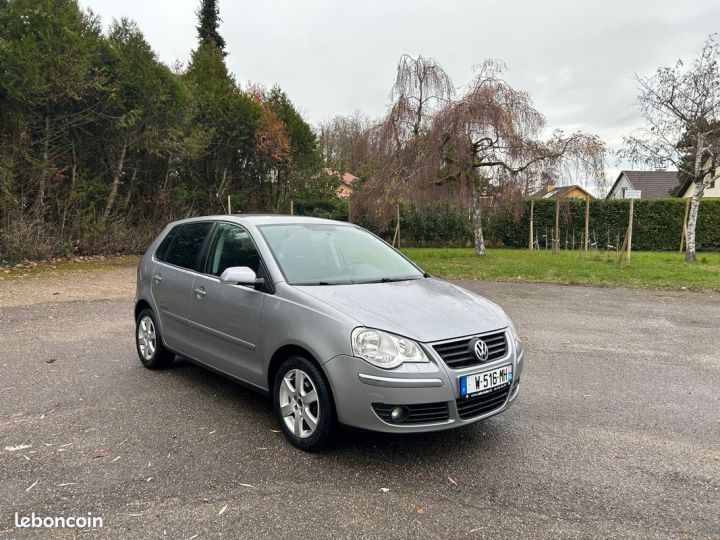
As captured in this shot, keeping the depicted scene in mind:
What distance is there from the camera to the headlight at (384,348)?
3031 mm

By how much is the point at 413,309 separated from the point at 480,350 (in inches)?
20.1

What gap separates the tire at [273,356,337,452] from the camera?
3.19m

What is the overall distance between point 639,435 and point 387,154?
45.3ft

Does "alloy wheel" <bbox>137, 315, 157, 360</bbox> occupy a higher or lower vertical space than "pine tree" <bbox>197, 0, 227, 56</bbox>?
lower

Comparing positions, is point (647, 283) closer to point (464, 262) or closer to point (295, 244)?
point (464, 262)

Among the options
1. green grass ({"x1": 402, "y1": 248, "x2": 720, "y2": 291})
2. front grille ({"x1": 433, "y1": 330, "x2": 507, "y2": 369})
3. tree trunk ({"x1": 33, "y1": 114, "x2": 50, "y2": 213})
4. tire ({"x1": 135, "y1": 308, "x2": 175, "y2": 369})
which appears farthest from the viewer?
tree trunk ({"x1": 33, "y1": 114, "x2": 50, "y2": 213})

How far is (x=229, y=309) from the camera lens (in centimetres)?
396

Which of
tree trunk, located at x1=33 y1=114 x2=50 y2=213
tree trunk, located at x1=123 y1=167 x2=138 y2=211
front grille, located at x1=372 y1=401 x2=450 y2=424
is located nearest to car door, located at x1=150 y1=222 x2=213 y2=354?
front grille, located at x1=372 y1=401 x2=450 y2=424

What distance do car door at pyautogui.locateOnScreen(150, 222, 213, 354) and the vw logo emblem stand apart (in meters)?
2.57

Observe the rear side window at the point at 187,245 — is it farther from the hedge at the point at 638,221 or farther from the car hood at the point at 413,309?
the hedge at the point at 638,221

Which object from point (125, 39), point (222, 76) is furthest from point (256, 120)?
point (125, 39)

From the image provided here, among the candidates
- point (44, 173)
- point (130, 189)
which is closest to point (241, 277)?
point (44, 173)

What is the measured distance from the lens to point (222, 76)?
2103cm

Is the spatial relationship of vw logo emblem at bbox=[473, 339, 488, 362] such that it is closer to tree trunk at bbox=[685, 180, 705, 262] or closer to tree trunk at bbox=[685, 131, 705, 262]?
tree trunk at bbox=[685, 131, 705, 262]
